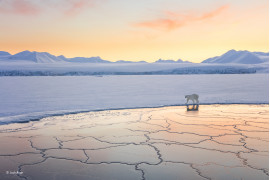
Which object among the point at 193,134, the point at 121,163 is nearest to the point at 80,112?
the point at 193,134

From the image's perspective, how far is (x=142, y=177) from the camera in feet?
10.7

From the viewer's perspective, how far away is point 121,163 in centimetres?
372

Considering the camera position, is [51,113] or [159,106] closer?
[51,113]

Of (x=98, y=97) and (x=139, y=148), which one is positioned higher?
(x=98, y=97)

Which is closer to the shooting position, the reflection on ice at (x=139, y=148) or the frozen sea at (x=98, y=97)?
the reflection on ice at (x=139, y=148)

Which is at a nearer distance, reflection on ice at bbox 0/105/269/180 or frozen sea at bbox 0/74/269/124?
reflection on ice at bbox 0/105/269/180

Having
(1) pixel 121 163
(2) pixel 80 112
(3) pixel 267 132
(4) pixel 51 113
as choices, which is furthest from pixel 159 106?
(1) pixel 121 163

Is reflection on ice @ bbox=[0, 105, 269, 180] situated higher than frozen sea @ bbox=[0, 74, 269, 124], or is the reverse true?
frozen sea @ bbox=[0, 74, 269, 124]

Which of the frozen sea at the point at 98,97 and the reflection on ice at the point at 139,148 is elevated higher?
the frozen sea at the point at 98,97

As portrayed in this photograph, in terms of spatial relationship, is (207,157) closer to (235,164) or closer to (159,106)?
(235,164)

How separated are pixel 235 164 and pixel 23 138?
3894 mm

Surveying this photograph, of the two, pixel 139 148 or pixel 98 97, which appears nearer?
pixel 139 148

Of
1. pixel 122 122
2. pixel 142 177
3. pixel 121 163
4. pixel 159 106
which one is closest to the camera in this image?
pixel 142 177

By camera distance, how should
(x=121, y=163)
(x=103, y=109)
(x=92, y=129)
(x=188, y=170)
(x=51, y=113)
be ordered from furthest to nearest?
1. (x=103, y=109)
2. (x=51, y=113)
3. (x=92, y=129)
4. (x=121, y=163)
5. (x=188, y=170)
